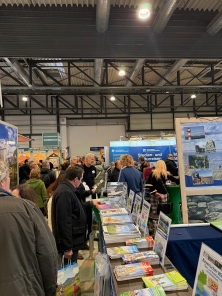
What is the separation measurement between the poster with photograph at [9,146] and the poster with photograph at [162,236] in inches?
67.3

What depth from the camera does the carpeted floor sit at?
2.80 m

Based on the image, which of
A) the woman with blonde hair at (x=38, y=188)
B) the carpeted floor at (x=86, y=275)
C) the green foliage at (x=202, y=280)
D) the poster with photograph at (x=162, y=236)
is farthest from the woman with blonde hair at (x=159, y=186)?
the green foliage at (x=202, y=280)

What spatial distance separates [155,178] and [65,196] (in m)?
2.51

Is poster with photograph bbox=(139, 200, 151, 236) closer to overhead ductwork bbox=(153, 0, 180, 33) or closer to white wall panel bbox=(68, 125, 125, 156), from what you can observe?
overhead ductwork bbox=(153, 0, 180, 33)

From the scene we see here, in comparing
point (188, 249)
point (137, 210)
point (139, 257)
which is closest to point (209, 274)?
point (139, 257)

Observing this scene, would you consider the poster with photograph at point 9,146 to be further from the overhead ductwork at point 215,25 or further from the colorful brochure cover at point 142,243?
the overhead ductwork at point 215,25

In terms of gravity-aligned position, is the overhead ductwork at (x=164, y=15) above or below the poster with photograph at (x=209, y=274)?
above

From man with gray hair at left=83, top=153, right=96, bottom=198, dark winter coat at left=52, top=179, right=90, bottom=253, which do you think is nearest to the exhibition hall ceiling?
man with gray hair at left=83, top=153, right=96, bottom=198

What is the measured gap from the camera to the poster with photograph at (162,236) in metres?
1.51

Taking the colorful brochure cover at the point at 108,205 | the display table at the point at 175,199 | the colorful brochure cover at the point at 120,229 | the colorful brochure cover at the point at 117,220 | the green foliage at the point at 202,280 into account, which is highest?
the green foliage at the point at 202,280

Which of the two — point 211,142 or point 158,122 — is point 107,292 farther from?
point 158,122

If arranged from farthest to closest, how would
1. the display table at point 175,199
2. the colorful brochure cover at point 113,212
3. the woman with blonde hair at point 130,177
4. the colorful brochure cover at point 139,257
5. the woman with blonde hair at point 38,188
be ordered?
the display table at point 175,199, the woman with blonde hair at point 38,188, the woman with blonde hair at point 130,177, the colorful brochure cover at point 113,212, the colorful brochure cover at point 139,257

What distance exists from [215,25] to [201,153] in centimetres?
213

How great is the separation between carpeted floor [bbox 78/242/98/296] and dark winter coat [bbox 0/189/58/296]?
1.75 metres
